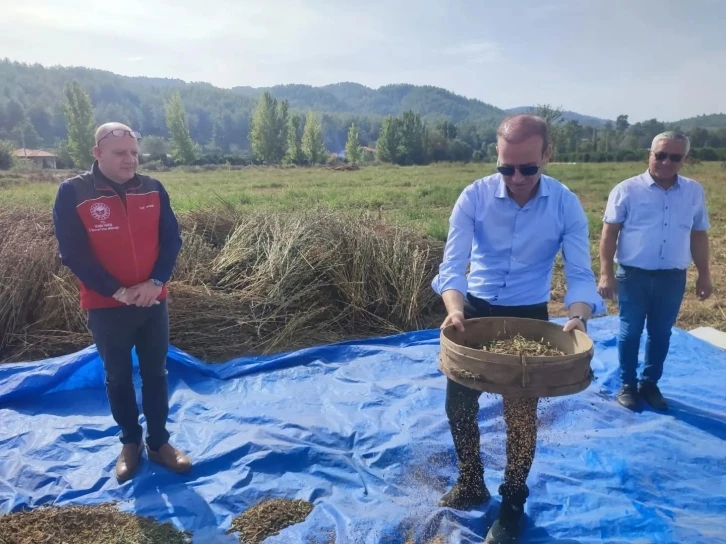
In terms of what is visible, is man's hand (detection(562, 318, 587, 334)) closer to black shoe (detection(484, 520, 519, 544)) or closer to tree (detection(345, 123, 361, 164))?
black shoe (detection(484, 520, 519, 544))

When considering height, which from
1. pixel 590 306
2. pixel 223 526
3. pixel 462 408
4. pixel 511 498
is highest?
pixel 590 306

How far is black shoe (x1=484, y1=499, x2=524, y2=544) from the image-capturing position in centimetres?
223

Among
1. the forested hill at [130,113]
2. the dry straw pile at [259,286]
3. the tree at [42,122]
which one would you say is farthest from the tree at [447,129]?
the tree at [42,122]

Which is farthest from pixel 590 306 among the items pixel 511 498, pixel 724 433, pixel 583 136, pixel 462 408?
pixel 583 136

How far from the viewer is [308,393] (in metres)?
3.77

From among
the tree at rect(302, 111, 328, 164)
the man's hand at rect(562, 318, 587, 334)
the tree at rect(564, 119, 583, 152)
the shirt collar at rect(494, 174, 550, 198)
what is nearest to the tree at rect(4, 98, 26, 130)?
the tree at rect(302, 111, 328, 164)

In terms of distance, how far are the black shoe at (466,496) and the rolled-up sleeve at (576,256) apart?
38.0 inches

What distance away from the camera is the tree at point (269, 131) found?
5806 cm

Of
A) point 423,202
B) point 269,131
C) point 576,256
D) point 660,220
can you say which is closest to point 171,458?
→ point 576,256

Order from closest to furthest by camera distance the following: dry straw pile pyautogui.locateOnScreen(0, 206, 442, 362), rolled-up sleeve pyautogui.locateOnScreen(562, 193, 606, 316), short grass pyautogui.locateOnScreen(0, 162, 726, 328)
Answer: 1. rolled-up sleeve pyautogui.locateOnScreen(562, 193, 606, 316)
2. dry straw pile pyautogui.locateOnScreen(0, 206, 442, 362)
3. short grass pyautogui.locateOnScreen(0, 162, 726, 328)

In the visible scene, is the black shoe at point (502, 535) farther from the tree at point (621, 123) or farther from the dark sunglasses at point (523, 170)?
the tree at point (621, 123)

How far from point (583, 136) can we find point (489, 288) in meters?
80.2

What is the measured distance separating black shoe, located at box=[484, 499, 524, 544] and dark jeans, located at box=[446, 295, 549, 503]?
4cm

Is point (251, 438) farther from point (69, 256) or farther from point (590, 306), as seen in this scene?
point (590, 306)
